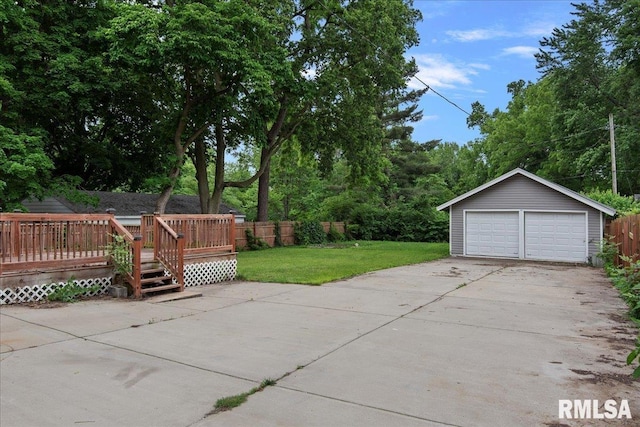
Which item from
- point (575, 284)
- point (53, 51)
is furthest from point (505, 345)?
point (53, 51)

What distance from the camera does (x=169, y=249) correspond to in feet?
29.3

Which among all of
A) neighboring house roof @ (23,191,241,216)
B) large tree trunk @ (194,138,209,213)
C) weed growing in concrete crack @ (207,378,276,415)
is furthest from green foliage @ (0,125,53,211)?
weed growing in concrete crack @ (207,378,276,415)

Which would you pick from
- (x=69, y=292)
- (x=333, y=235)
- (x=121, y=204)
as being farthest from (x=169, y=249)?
(x=333, y=235)

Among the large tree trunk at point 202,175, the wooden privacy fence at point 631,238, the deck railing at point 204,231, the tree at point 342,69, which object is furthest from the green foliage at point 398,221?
the deck railing at point 204,231

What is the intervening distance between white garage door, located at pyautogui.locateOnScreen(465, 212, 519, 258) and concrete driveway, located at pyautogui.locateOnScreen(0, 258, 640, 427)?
982 centimetres

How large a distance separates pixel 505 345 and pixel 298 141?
2170 cm

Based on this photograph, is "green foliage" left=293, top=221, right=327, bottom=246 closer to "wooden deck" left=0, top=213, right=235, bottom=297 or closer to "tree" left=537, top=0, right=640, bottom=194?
"wooden deck" left=0, top=213, right=235, bottom=297

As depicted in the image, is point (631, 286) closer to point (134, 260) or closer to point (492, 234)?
point (134, 260)

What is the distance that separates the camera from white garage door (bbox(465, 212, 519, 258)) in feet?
58.7

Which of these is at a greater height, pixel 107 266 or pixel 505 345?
pixel 107 266

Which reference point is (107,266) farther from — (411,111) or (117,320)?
(411,111)

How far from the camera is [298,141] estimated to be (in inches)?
1016

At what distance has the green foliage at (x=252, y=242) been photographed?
21094mm

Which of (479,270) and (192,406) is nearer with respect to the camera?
(192,406)
